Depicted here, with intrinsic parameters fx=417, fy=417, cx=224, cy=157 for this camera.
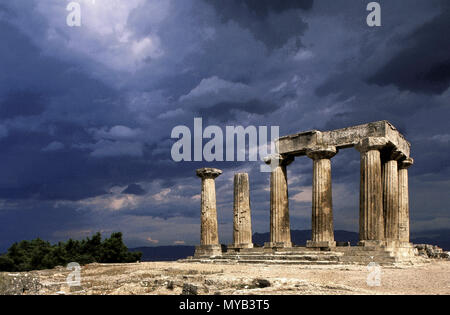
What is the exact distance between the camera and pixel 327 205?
2780cm

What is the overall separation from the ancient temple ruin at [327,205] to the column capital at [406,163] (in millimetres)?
71

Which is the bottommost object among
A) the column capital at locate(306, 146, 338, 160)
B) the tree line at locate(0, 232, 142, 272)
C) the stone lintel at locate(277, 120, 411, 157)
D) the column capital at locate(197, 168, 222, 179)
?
the tree line at locate(0, 232, 142, 272)

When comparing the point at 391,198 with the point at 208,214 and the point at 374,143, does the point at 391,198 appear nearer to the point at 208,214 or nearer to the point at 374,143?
the point at 374,143

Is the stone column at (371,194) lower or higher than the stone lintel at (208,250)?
higher

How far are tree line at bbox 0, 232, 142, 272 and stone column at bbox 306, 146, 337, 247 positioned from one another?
1922cm

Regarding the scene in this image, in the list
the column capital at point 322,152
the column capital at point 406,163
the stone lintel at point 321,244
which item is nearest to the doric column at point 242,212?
the column capital at point 322,152

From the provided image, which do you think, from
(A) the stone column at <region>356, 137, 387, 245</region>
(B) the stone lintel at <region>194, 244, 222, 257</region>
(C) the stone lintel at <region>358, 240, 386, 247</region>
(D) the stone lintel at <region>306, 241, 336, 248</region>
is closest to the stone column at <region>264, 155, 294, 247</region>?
(D) the stone lintel at <region>306, 241, 336, 248</region>

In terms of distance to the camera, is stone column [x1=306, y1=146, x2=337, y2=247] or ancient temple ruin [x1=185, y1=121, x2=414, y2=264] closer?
ancient temple ruin [x1=185, y1=121, x2=414, y2=264]

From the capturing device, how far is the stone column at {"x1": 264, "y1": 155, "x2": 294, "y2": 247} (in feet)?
100.0

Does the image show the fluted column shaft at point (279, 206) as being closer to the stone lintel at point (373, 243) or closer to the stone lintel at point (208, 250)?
the stone lintel at point (208, 250)

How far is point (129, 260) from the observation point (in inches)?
1518

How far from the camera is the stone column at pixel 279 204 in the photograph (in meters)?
30.5

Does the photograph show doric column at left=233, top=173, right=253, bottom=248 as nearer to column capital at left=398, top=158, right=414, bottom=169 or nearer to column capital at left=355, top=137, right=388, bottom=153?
column capital at left=355, top=137, right=388, bottom=153
